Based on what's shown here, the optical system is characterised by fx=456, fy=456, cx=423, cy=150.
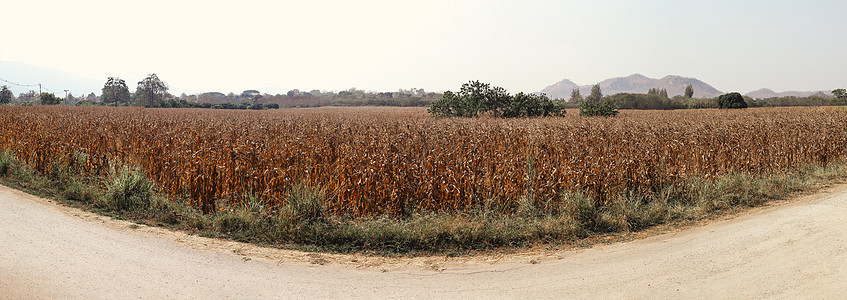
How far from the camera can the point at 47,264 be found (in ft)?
17.3

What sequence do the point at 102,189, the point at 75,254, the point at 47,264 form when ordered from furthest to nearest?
the point at 102,189
the point at 75,254
the point at 47,264

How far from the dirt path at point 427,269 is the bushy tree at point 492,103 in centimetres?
2220

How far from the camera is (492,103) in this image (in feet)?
94.1

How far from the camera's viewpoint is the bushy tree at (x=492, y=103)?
2852cm

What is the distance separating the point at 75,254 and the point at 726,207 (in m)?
10.0

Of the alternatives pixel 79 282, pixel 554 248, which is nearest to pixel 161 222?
pixel 79 282

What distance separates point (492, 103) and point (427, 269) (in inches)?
951

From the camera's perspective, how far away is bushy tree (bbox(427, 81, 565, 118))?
28.5 meters

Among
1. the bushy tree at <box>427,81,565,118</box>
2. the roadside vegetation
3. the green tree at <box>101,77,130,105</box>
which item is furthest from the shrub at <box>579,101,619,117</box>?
the green tree at <box>101,77,130,105</box>

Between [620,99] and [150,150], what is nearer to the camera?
[150,150]

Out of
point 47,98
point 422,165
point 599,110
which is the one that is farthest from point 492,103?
point 47,98

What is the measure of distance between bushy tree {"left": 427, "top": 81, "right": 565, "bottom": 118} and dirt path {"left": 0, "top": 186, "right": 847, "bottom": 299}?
22.2 meters

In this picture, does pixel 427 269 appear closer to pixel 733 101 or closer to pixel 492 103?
pixel 492 103

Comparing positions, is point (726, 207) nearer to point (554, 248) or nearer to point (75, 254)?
point (554, 248)
